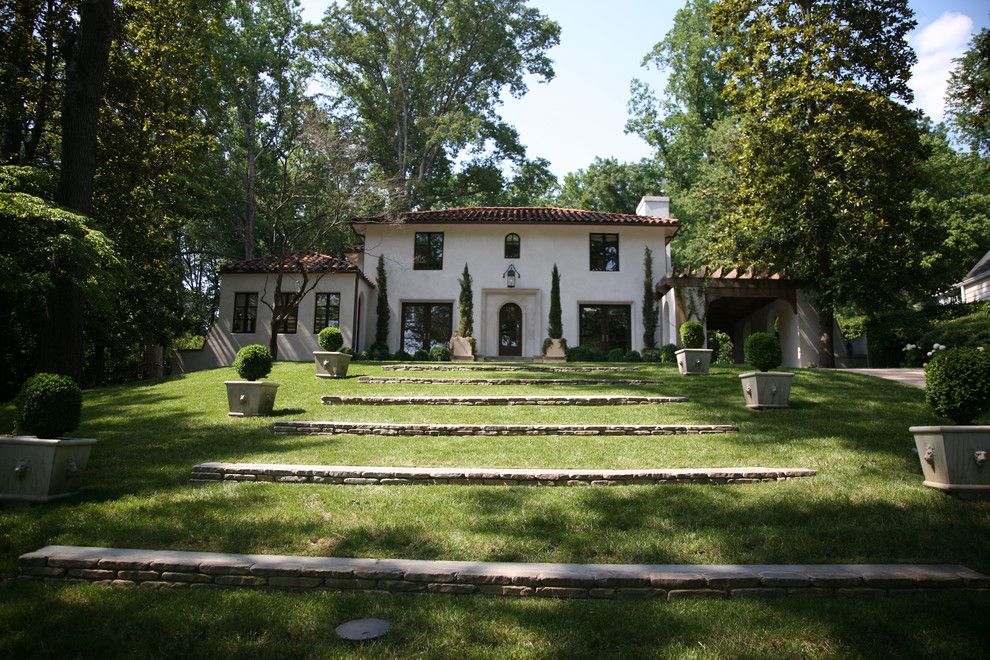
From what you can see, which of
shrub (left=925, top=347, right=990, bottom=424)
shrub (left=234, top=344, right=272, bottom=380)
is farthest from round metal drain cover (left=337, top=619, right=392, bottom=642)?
shrub (left=234, top=344, right=272, bottom=380)

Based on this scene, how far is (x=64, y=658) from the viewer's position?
350cm

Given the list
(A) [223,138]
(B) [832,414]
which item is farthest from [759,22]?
(A) [223,138]

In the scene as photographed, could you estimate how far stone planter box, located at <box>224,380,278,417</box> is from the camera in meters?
11.2

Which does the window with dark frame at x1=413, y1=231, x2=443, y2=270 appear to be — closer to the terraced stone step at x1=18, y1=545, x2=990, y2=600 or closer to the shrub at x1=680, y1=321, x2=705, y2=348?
the shrub at x1=680, y1=321, x2=705, y2=348

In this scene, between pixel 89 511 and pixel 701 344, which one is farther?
pixel 701 344

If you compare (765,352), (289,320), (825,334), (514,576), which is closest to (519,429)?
(765,352)

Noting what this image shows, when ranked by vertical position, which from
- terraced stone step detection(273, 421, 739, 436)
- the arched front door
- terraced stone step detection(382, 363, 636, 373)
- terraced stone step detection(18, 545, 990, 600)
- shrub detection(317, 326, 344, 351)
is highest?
the arched front door

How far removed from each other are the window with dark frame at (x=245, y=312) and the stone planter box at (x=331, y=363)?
954cm

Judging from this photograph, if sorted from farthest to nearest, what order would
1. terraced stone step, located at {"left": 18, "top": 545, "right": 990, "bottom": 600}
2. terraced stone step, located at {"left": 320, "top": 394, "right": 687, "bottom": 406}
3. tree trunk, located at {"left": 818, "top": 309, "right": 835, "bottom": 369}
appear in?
tree trunk, located at {"left": 818, "top": 309, "right": 835, "bottom": 369}
terraced stone step, located at {"left": 320, "top": 394, "right": 687, "bottom": 406}
terraced stone step, located at {"left": 18, "top": 545, "right": 990, "bottom": 600}

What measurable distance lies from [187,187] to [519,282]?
12445 millimetres

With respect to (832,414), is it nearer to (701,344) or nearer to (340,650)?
(701,344)

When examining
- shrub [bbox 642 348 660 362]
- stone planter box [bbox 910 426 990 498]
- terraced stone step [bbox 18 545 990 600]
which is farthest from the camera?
shrub [bbox 642 348 660 362]

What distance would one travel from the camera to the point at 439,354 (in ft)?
75.1

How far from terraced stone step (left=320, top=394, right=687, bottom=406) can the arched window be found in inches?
520
